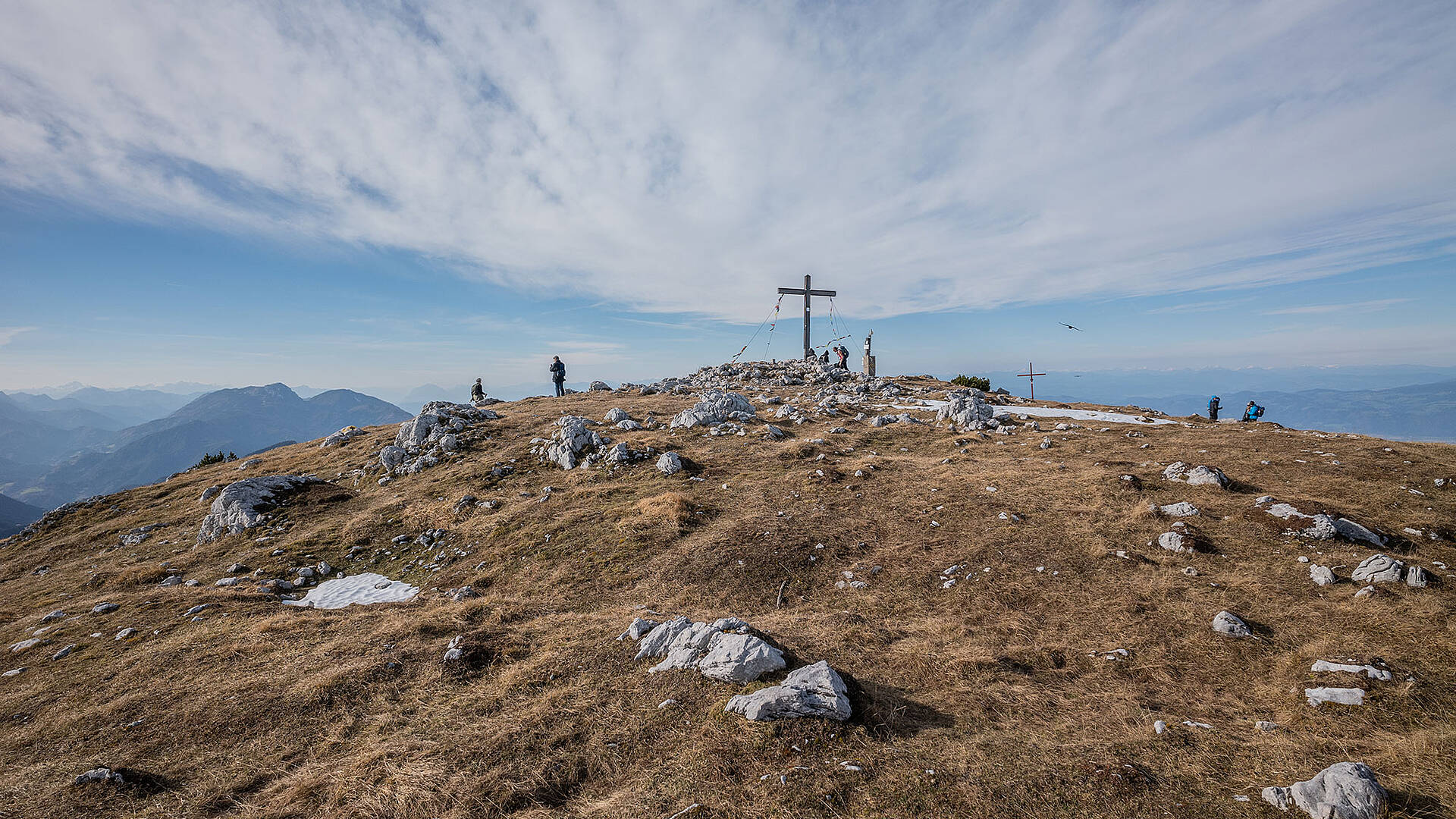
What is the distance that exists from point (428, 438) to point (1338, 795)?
34.8 m

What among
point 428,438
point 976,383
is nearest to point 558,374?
point 428,438

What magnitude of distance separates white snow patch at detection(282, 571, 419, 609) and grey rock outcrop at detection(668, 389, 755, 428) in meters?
15.4

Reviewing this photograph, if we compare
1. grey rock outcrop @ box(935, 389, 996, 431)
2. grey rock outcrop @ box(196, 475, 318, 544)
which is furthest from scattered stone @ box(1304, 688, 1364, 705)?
grey rock outcrop @ box(196, 475, 318, 544)

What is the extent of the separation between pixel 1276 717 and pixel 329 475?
38.2 m

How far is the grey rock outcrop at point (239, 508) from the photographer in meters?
22.8

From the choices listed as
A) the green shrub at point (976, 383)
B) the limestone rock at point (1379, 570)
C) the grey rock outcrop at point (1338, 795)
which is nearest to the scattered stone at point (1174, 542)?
the limestone rock at point (1379, 570)

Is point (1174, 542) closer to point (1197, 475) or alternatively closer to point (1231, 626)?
point (1231, 626)

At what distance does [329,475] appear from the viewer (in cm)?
2919

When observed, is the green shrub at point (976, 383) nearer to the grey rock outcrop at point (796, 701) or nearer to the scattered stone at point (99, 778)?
the grey rock outcrop at point (796, 701)

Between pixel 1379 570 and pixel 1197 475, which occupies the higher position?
pixel 1197 475

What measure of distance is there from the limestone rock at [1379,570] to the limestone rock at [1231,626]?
11.6 ft

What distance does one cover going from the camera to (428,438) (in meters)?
30.0

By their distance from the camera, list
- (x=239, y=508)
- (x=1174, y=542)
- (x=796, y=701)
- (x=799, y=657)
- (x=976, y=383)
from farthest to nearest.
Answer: (x=976, y=383) → (x=239, y=508) → (x=1174, y=542) → (x=799, y=657) → (x=796, y=701)

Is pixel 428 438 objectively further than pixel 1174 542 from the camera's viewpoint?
Yes
